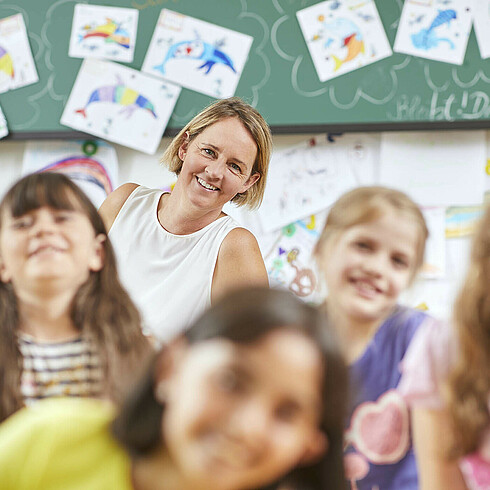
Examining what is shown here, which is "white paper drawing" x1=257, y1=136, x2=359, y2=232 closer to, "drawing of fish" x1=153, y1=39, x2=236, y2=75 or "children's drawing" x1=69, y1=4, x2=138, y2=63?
"drawing of fish" x1=153, y1=39, x2=236, y2=75

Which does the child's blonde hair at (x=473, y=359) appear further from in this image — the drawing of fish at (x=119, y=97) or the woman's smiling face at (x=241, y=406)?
the drawing of fish at (x=119, y=97)

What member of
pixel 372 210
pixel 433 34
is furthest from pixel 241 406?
pixel 433 34

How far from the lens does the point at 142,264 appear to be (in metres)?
1.43

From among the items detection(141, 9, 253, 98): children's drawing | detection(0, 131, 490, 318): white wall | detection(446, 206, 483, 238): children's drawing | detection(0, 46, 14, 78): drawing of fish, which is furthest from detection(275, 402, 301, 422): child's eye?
detection(0, 46, 14, 78): drawing of fish

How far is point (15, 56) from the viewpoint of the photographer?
215 cm

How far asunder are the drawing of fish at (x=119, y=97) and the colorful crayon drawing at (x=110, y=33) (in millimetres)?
137

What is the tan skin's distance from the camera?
1.42 metres

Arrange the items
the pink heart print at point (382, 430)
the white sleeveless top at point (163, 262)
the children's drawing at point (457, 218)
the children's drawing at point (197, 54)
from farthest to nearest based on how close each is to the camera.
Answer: the children's drawing at point (197, 54) → the children's drawing at point (457, 218) → the white sleeveless top at point (163, 262) → the pink heart print at point (382, 430)

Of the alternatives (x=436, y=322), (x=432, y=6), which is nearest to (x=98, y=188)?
(x=432, y=6)

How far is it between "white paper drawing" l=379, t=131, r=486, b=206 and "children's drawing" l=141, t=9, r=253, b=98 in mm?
511

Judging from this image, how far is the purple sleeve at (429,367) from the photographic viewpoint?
85 cm

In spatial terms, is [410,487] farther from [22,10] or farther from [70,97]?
[22,10]

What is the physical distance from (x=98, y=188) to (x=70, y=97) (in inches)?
11.7

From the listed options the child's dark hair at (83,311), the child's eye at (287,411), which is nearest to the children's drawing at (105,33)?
the child's dark hair at (83,311)
